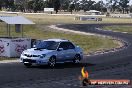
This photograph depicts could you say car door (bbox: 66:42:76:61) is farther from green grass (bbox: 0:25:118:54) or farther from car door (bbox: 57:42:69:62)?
green grass (bbox: 0:25:118:54)

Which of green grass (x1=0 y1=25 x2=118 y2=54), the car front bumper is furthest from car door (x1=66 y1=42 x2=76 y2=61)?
green grass (x1=0 y1=25 x2=118 y2=54)

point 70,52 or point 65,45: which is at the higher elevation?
point 65,45

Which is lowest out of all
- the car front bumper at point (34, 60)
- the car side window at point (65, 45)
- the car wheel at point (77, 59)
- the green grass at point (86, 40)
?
the green grass at point (86, 40)

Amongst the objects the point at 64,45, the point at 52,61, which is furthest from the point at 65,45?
the point at 52,61

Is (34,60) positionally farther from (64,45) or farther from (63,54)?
(64,45)

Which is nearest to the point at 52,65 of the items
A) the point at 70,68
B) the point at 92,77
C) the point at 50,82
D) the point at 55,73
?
the point at 70,68

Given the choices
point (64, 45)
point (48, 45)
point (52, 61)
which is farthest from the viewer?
point (64, 45)

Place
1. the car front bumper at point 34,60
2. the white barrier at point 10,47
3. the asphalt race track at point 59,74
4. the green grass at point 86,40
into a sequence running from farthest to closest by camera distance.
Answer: the green grass at point 86,40
the white barrier at point 10,47
the car front bumper at point 34,60
the asphalt race track at point 59,74

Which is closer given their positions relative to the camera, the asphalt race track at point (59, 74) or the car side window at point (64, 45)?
the asphalt race track at point (59, 74)

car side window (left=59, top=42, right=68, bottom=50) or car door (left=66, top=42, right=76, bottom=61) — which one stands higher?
car side window (left=59, top=42, right=68, bottom=50)

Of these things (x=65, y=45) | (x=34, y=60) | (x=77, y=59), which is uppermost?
(x=65, y=45)

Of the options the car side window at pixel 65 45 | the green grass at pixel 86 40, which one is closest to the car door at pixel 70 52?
the car side window at pixel 65 45

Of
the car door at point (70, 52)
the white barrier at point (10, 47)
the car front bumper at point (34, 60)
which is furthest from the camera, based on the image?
the white barrier at point (10, 47)

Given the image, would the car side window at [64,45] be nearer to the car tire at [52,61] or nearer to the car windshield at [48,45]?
the car windshield at [48,45]
